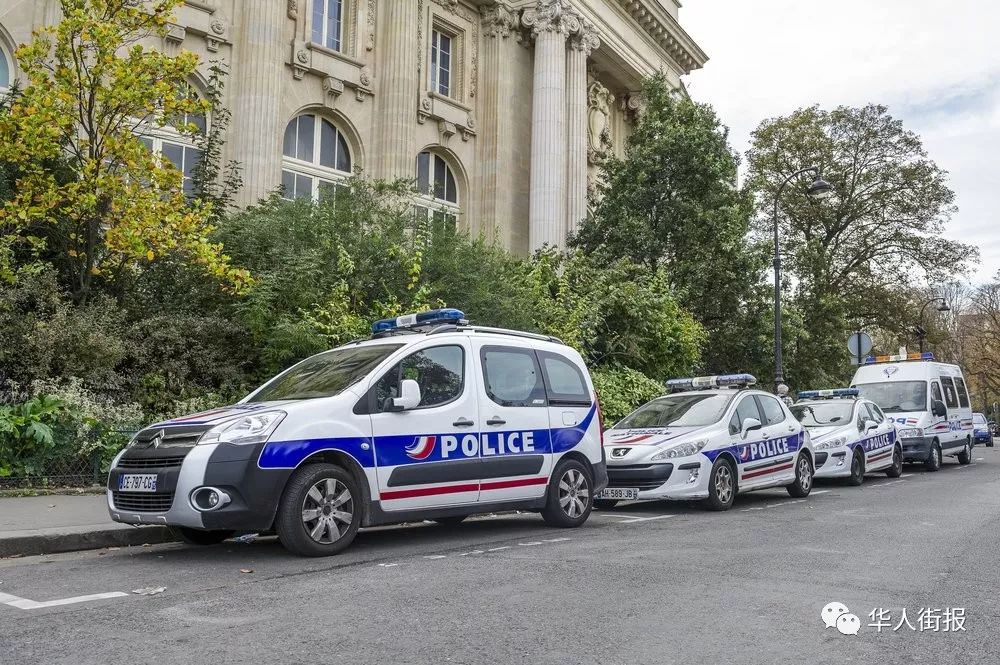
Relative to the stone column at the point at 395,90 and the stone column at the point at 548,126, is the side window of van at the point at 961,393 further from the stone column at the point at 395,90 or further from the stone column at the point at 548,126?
the stone column at the point at 395,90

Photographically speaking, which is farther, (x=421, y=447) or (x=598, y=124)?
(x=598, y=124)

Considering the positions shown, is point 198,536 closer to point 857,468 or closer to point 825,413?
point 857,468

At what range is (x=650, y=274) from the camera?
22.7m

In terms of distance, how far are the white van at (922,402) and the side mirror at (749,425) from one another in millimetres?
9146

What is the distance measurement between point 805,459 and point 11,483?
35.0 ft

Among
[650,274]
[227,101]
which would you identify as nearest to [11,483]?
[227,101]

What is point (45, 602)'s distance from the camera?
5.49 m

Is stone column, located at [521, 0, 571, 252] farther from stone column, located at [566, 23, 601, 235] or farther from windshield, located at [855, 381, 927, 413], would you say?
windshield, located at [855, 381, 927, 413]

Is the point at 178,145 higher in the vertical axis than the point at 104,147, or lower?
higher

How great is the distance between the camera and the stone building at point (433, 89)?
21.7 m

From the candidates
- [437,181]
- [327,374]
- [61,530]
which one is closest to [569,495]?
[327,374]

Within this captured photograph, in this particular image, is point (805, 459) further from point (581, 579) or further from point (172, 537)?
point (172, 537)

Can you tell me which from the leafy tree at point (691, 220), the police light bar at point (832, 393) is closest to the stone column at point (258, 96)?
the leafy tree at point (691, 220)

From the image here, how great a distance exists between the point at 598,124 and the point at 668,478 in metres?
26.2
